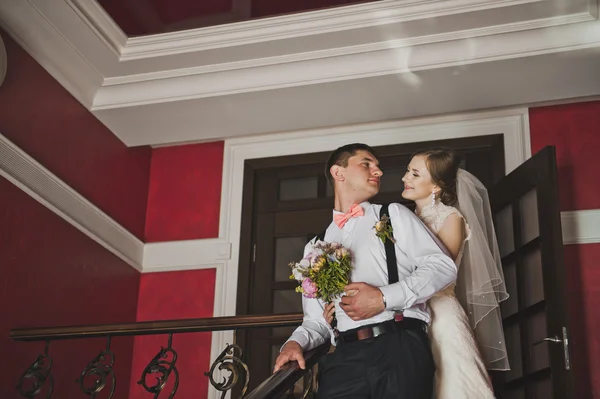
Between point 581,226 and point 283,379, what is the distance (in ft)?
9.87

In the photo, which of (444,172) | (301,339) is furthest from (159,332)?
(444,172)

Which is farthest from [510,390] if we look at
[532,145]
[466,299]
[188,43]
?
[188,43]

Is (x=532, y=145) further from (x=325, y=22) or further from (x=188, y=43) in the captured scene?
(x=188, y=43)

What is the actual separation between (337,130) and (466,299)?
90.1 inches

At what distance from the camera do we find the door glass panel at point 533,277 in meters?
4.84

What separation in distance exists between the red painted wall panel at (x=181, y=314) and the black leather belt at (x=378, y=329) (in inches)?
103

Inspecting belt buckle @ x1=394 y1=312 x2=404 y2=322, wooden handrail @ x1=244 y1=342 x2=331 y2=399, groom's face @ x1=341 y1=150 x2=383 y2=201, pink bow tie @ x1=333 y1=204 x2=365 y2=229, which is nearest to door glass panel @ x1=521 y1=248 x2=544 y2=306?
groom's face @ x1=341 y1=150 x2=383 y2=201

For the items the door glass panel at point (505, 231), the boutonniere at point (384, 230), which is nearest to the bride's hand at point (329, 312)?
the boutonniere at point (384, 230)

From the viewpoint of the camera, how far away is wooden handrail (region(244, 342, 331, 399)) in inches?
119

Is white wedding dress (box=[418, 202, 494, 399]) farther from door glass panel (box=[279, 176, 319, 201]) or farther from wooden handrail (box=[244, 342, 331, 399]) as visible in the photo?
door glass panel (box=[279, 176, 319, 201])

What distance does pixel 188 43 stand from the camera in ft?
17.9

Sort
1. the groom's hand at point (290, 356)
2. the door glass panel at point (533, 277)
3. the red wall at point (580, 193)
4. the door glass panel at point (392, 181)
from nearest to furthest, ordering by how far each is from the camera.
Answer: the groom's hand at point (290, 356), the door glass panel at point (533, 277), the red wall at point (580, 193), the door glass panel at point (392, 181)

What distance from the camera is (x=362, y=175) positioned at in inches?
160

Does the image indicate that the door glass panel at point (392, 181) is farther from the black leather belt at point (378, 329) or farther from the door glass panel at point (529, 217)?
the black leather belt at point (378, 329)
